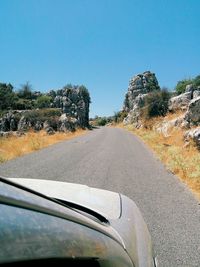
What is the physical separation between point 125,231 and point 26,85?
387 ft

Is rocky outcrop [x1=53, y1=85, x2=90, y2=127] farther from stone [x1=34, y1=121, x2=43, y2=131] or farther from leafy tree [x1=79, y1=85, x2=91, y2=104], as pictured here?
stone [x1=34, y1=121, x2=43, y2=131]

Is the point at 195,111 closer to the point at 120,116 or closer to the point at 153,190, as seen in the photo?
the point at 153,190

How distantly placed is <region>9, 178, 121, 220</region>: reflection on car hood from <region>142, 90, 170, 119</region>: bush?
145ft

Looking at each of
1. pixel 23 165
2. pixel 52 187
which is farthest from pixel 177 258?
pixel 23 165

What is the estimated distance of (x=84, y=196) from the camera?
9.59 feet

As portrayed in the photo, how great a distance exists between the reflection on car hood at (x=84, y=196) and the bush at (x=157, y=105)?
44.3 meters

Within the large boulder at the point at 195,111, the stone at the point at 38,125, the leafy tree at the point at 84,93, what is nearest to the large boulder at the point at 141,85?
the leafy tree at the point at 84,93

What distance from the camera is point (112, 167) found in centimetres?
1192

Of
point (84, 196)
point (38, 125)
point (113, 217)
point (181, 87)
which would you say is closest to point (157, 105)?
point (38, 125)

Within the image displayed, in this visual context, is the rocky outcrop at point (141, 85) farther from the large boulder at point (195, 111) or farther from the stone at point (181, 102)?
the large boulder at point (195, 111)

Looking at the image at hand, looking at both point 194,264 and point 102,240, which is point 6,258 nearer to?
point 102,240

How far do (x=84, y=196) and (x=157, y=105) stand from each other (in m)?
47.6

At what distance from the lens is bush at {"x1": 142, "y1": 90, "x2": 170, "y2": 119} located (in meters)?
48.2

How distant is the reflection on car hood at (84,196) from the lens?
2.62 metres
